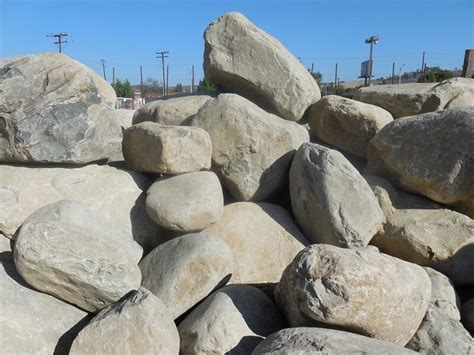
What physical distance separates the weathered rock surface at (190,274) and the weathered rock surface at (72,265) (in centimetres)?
14

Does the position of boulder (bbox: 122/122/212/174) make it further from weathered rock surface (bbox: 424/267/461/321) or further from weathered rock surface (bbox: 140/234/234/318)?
weathered rock surface (bbox: 424/267/461/321)

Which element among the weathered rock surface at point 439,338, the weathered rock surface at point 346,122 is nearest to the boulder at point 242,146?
the weathered rock surface at point 346,122

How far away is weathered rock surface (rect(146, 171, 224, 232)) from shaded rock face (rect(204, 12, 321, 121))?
3.00ft

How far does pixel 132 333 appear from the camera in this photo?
A: 6.93ft

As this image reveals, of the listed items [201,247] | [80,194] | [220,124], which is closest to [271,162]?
[220,124]

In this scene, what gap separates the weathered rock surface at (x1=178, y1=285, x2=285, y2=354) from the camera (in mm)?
2145

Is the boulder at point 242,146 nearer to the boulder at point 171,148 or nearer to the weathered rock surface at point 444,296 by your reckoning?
the boulder at point 171,148

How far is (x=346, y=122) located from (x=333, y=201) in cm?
96

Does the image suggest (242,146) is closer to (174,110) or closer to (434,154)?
(174,110)

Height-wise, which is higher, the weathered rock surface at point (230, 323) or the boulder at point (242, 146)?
the boulder at point (242, 146)

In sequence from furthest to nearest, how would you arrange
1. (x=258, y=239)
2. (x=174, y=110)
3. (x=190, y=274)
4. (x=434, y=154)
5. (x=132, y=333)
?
→ (x=174, y=110) < (x=434, y=154) < (x=258, y=239) < (x=190, y=274) < (x=132, y=333)

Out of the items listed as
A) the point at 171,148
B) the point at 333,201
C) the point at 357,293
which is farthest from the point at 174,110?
the point at 357,293

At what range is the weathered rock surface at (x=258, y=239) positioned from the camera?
9.59 ft

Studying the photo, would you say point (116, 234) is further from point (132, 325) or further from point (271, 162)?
point (271, 162)
